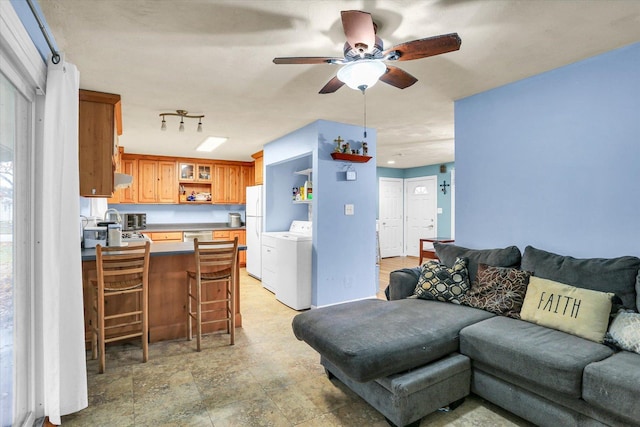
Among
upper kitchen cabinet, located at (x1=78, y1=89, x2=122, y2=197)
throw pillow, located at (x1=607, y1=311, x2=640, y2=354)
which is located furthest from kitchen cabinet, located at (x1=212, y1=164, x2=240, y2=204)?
throw pillow, located at (x1=607, y1=311, x2=640, y2=354)

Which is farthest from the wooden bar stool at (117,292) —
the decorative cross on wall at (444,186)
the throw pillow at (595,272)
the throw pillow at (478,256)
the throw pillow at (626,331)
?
the decorative cross on wall at (444,186)

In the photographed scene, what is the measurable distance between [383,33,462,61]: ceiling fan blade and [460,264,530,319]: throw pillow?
5.55ft

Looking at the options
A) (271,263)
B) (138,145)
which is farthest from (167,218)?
(271,263)

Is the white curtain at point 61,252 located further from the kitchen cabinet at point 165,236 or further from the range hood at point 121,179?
the kitchen cabinet at point 165,236

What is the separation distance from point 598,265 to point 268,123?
3484 millimetres

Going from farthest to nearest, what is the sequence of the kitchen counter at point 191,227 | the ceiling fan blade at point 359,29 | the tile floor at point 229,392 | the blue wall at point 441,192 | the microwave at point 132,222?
the blue wall at point 441,192 → the kitchen counter at point 191,227 → the microwave at point 132,222 → the tile floor at point 229,392 → the ceiling fan blade at point 359,29

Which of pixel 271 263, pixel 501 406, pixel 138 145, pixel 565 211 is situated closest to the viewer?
pixel 501 406

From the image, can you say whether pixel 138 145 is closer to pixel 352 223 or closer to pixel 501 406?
pixel 352 223

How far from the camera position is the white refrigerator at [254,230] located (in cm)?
579

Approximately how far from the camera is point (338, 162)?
13.9 feet

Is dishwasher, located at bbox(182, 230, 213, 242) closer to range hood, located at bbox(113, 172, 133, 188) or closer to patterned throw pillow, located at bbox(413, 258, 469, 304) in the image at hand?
range hood, located at bbox(113, 172, 133, 188)

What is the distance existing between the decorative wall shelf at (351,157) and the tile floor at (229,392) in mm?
2083

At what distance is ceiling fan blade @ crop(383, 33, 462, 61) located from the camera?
168cm

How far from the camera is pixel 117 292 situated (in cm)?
279
